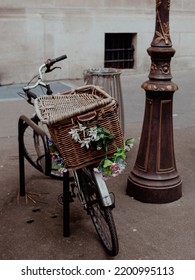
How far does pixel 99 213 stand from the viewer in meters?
3.40

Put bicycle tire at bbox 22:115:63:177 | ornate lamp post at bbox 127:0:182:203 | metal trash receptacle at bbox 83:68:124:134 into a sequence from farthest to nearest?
1. metal trash receptacle at bbox 83:68:124:134
2. ornate lamp post at bbox 127:0:182:203
3. bicycle tire at bbox 22:115:63:177

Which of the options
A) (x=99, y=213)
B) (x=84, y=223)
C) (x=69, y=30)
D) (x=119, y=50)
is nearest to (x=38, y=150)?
(x=84, y=223)

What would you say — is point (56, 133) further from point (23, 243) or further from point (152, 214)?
point (152, 214)

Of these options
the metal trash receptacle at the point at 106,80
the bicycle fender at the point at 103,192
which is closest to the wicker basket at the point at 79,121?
the bicycle fender at the point at 103,192

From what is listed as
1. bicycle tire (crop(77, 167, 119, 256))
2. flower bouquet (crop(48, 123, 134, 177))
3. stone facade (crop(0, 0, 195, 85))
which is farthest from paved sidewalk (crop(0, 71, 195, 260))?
stone facade (crop(0, 0, 195, 85))

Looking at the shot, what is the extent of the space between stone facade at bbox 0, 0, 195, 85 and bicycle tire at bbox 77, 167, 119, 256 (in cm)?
654

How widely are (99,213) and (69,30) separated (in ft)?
23.4

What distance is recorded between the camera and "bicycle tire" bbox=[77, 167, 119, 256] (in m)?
Result: 3.13

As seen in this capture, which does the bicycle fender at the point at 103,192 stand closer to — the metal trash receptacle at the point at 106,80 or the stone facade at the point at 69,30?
the metal trash receptacle at the point at 106,80

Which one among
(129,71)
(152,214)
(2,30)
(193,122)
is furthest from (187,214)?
(129,71)

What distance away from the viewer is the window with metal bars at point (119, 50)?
1073 centimetres

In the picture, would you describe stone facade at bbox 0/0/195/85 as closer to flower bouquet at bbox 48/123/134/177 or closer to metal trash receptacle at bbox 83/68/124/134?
metal trash receptacle at bbox 83/68/124/134

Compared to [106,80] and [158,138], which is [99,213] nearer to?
[158,138]

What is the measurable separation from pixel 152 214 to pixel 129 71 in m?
7.43
